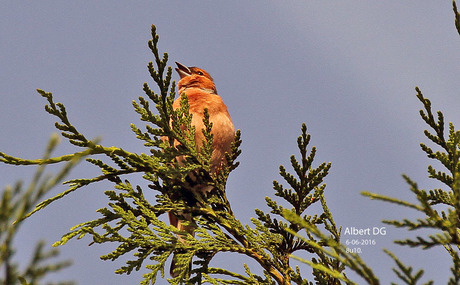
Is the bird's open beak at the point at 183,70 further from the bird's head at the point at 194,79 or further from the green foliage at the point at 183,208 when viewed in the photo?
the green foliage at the point at 183,208

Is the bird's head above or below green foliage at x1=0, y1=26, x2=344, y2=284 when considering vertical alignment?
above

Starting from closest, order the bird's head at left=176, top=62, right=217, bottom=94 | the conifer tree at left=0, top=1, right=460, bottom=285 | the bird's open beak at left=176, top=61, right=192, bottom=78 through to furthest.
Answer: the conifer tree at left=0, top=1, right=460, bottom=285, the bird's head at left=176, top=62, right=217, bottom=94, the bird's open beak at left=176, top=61, right=192, bottom=78

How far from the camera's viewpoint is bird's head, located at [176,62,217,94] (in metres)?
6.34

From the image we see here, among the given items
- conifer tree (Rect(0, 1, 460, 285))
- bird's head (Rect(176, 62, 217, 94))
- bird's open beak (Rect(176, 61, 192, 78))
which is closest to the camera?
conifer tree (Rect(0, 1, 460, 285))

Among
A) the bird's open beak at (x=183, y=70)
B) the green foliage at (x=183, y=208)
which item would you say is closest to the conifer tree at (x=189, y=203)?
the green foliage at (x=183, y=208)

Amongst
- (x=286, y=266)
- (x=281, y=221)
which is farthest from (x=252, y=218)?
(x=286, y=266)

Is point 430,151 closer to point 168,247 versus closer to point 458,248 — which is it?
point 458,248

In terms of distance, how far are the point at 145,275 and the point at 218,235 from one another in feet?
2.42

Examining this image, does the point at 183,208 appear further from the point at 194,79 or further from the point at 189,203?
the point at 194,79

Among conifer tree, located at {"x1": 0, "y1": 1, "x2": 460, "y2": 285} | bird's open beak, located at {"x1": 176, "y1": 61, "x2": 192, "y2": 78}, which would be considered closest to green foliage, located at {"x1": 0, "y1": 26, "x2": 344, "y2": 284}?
conifer tree, located at {"x1": 0, "y1": 1, "x2": 460, "y2": 285}

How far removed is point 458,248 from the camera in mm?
3908

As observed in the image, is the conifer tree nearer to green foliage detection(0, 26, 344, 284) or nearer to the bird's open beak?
green foliage detection(0, 26, 344, 284)

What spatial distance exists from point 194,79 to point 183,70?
53 centimetres

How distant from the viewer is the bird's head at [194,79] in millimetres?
6344
